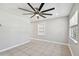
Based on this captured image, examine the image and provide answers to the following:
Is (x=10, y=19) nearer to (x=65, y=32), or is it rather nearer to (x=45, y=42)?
(x=45, y=42)

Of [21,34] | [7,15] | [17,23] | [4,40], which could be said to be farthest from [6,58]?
[21,34]

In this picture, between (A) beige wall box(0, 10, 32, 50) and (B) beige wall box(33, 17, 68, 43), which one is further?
(B) beige wall box(33, 17, 68, 43)

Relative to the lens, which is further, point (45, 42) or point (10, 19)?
point (45, 42)

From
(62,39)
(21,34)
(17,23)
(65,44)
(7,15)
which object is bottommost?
(65,44)

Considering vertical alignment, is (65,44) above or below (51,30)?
below

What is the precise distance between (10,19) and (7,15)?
0.84ft

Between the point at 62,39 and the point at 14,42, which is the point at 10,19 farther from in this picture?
the point at 62,39

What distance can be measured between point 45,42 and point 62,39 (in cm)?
117

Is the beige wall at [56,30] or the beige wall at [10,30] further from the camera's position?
the beige wall at [56,30]

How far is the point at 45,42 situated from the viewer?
454 cm

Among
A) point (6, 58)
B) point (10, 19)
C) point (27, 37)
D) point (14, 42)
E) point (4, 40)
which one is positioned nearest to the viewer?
point (6, 58)

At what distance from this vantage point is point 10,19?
3.50 m

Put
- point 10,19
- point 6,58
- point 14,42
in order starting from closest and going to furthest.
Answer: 1. point 6,58
2. point 10,19
3. point 14,42

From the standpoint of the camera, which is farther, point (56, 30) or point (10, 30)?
point (56, 30)
